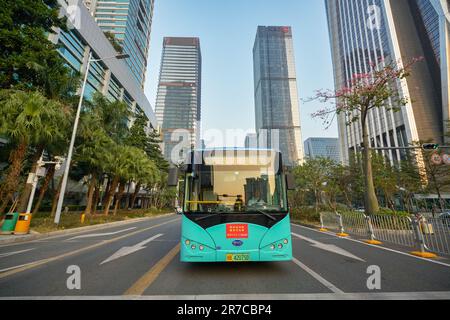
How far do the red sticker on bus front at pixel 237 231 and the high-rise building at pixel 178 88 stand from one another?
9326 centimetres

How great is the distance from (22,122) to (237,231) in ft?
40.8

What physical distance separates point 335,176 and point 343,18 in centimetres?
7239

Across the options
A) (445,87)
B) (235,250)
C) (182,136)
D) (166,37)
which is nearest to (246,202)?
(235,250)

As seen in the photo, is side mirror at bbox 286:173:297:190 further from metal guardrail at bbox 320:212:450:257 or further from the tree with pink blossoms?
the tree with pink blossoms

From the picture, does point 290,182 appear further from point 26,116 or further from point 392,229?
point 26,116

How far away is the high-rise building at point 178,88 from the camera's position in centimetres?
10927

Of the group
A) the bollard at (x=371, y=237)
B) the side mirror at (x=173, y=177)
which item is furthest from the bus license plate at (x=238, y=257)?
the bollard at (x=371, y=237)

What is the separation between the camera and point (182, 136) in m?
84.7

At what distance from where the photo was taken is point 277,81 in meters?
116

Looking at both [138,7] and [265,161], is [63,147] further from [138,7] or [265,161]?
[138,7]

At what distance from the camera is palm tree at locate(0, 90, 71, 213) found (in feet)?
33.2

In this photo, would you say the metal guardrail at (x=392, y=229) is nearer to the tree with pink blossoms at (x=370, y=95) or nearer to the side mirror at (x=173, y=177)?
the tree with pink blossoms at (x=370, y=95)

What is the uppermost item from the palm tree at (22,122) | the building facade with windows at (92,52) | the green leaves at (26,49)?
the building facade with windows at (92,52)

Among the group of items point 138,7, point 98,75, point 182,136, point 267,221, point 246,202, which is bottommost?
point 267,221
